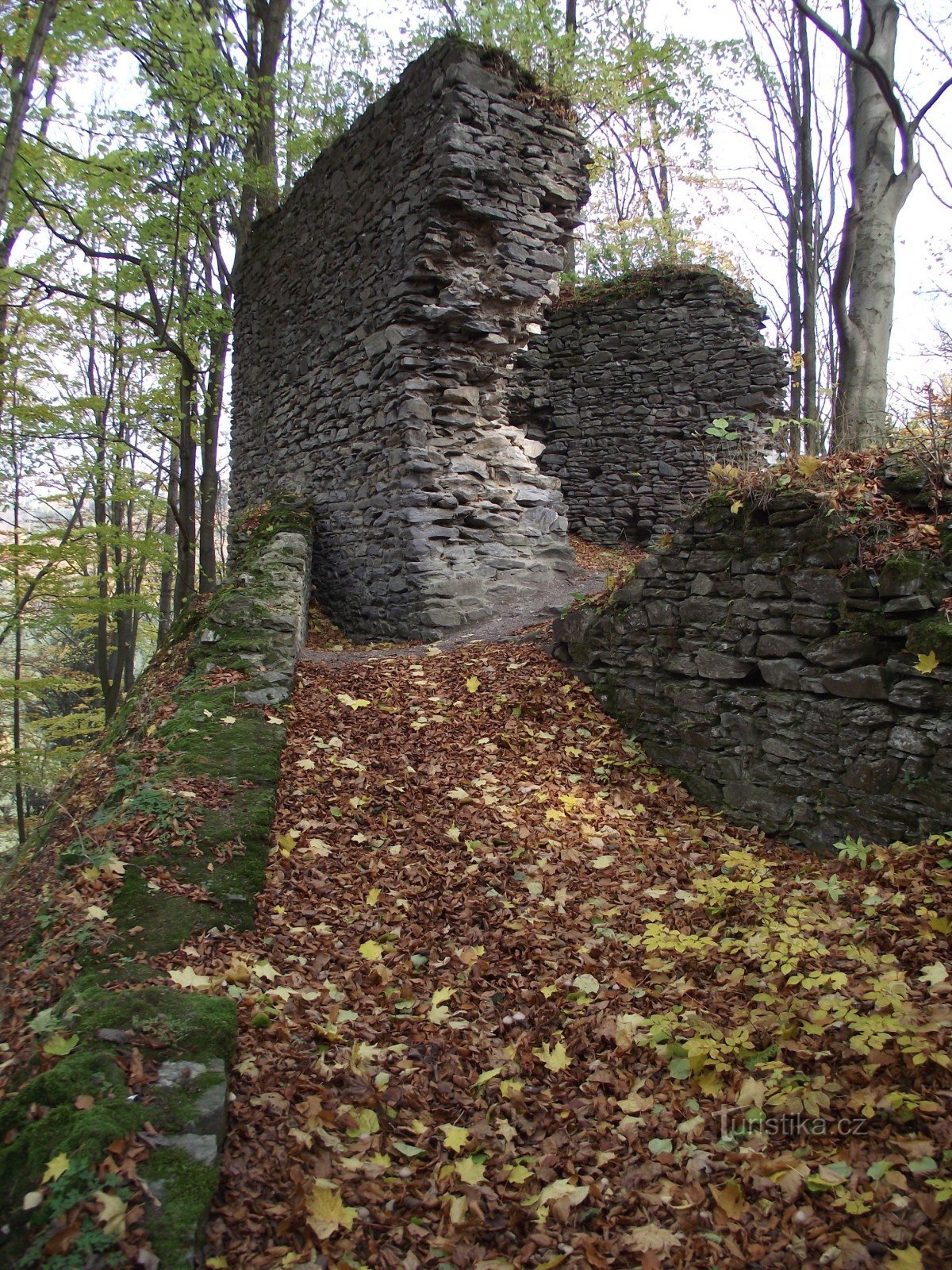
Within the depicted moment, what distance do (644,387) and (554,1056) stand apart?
1019 centimetres

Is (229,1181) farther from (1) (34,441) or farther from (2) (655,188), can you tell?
(2) (655,188)

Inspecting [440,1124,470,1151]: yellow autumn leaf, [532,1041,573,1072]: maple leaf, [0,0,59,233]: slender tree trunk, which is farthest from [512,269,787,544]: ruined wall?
[440,1124,470,1151]: yellow autumn leaf

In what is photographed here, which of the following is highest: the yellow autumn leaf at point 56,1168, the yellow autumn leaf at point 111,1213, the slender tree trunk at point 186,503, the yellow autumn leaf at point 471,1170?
the slender tree trunk at point 186,503

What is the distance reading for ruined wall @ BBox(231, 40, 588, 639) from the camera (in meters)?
7.86

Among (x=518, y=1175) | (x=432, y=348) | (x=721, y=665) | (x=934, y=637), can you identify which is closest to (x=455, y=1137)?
(x=518, y=1175)

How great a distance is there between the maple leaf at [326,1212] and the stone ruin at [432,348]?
5852 mm

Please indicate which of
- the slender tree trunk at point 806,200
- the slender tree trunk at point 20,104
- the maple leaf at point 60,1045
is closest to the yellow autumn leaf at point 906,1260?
the maple leaf at point 60,1045

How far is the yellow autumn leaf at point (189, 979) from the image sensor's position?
2.89 m

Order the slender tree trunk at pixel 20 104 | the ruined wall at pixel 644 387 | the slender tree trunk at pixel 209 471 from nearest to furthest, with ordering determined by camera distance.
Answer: the slender tree trunk at pixel 20 104 → the ruined wall at pixel 644 387 → the slender tree trunk at pixel 209 471

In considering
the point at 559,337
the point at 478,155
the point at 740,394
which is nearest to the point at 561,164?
the point at 478,155

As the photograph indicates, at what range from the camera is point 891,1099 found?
2.25 metres

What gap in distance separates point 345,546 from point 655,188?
16730mm

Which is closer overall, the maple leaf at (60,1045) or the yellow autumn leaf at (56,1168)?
the yellow autumn leaf at (56,1168)

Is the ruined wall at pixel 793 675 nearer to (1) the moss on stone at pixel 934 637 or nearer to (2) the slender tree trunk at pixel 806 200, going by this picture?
(1) the moss on stone at pixel 934 637
